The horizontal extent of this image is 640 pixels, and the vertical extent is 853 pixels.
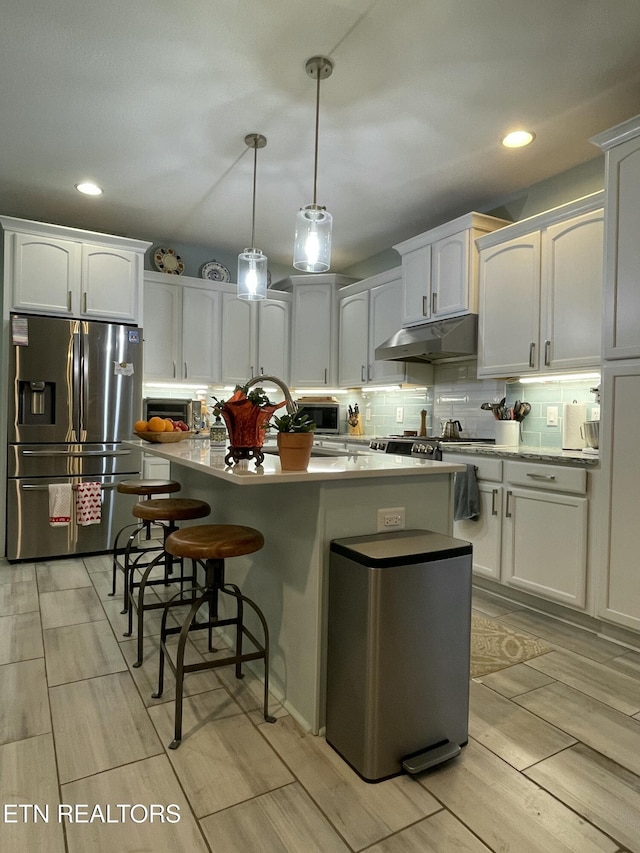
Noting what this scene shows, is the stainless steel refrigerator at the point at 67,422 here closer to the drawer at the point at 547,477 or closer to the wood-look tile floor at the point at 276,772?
the wood-look tile floor at the point at 276,772

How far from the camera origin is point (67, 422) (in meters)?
4.00

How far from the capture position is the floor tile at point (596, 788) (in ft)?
4.71

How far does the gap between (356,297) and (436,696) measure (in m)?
4.07

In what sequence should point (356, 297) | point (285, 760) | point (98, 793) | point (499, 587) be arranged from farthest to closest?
1. point (356, 297)
2. point (499, 587)
3. point (285, 760)
4. point (98, 793)

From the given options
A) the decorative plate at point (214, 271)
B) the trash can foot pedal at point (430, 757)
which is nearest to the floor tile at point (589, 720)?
the trash can foot pedal at point (430, 757)

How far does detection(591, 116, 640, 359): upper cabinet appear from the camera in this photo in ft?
8.20

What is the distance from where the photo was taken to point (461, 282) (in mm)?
3873

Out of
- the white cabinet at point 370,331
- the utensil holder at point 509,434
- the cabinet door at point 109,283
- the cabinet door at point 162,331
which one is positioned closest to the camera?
the utensil holder at point 509,434

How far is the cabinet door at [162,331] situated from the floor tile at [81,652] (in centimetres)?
268

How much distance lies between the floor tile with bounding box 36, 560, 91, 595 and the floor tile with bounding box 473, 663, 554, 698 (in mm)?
2496

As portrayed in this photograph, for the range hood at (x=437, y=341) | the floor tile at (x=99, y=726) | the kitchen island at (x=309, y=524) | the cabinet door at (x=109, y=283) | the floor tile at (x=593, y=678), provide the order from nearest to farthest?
the floor tile at (x=99, y=726), the kitchen island at (x=309, y=524), the floor tile at (x=593, y=678), the range hood at (x=437, y=341), the cabinet door at (x=109, y=283)

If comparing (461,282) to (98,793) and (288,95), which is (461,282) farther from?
(98,793)

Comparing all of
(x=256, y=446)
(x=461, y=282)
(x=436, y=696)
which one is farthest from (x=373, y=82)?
(x=436, y=696)

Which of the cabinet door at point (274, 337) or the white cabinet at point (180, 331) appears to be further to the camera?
the cabinet door at point (274, 337)
